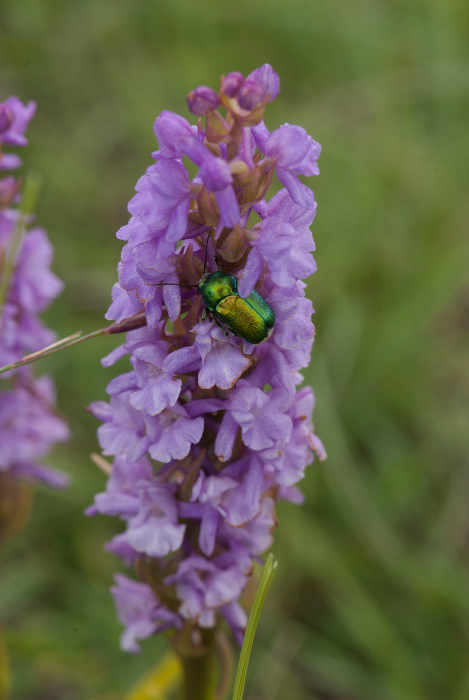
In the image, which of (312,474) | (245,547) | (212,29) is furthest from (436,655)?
(212,29)

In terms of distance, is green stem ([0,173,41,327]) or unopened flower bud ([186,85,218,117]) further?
green stem ([0,173,41,327])

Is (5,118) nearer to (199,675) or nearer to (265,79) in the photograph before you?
(265,79)

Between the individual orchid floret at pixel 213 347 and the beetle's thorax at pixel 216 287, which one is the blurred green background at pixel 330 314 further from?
the beetle's thorax at pixel 216 287

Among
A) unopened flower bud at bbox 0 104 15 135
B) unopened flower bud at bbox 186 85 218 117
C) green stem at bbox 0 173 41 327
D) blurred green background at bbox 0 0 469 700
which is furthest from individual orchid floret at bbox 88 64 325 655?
blurred green background at bbox 0 0 469 700

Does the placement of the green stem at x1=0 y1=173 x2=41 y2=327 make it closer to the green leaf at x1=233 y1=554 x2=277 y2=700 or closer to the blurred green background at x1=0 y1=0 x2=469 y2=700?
the green leaf at x1=233 y1=554 x2=277 y2=700

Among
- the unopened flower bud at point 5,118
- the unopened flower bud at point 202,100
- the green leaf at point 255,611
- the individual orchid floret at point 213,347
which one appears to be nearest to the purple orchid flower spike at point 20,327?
the unopened flower bud at point 5,118

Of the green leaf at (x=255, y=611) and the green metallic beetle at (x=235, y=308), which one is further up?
the green metallic beetle at (x=235, y=308)

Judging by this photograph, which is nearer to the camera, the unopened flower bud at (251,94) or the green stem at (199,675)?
the unopened flower bud at (251,94)
